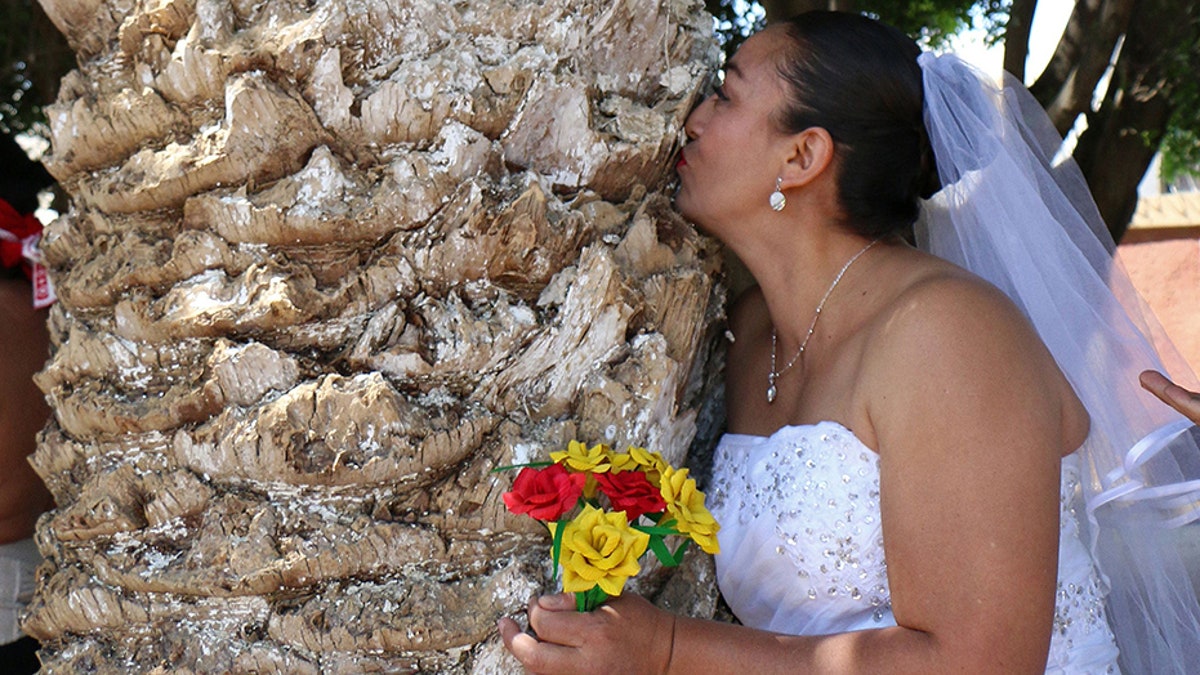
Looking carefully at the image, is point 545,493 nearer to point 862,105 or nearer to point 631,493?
point 631,493

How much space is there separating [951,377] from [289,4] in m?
1.44

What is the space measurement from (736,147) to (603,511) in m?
0.87

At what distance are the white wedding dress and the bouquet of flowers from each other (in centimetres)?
32

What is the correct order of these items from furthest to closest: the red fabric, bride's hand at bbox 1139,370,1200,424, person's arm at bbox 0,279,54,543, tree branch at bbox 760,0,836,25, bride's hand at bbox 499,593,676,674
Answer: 1. tree branch at bbox 760,0,836,25
2. the red fabric
3. person's arm at bbox 0,279,54,543
4. bride's hand at bbox 1139,370,1200,424
5. bride's hand at bbox 499,593,676,674

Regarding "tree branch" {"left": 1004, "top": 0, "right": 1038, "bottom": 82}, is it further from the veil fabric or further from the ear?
the ear

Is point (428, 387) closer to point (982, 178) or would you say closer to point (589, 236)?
point (589, 236)

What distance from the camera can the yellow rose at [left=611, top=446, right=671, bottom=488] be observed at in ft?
6.63

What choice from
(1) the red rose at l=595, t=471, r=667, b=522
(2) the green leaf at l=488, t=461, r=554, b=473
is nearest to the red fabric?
(2) the green leaf at l=488, t=461, r=554, b=473

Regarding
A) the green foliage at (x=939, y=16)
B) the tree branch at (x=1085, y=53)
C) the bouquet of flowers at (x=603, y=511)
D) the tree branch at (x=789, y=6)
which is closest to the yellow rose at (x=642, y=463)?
the bouquet of flowers at (x=603, y=511)

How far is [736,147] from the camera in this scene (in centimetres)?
239

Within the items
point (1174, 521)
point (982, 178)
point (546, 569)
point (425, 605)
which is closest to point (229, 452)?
point (425, 605)

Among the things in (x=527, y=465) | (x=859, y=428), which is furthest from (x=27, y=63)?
(x=859, y=428)

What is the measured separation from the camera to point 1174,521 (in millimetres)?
2418

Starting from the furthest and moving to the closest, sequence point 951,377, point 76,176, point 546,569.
→ point 76,176 < point 546,569 < point 951,377
